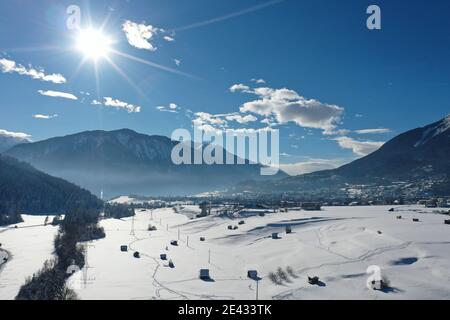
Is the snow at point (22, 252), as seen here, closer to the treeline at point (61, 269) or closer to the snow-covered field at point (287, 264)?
the treeline at point (61, 269)

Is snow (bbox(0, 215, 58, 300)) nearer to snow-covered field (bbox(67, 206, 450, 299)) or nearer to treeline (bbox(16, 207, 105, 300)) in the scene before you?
treeline (bbox(16, 207, 105, 300))

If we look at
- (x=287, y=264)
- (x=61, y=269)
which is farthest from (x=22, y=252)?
(x=287, y=264)

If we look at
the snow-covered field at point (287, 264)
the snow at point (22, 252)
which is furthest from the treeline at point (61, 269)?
the snow-covered field at point (287, 264)

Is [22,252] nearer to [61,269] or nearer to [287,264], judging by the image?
[61,269]

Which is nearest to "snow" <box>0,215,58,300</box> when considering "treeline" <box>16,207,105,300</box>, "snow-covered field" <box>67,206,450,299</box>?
"treeline" <box>16,207,105,300</box>

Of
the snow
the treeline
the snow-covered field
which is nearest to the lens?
the treeline
